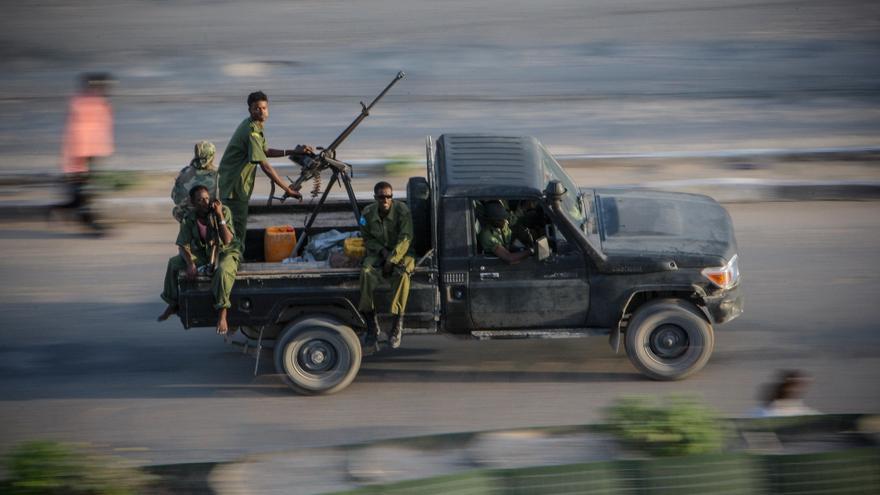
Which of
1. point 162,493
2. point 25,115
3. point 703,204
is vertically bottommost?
point 162,493

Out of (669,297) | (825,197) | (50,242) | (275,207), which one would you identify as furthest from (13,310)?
(825,197)

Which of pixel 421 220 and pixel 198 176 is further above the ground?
pixel 198 176

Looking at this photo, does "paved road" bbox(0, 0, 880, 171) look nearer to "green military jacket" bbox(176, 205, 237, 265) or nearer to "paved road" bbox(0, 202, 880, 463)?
"paved road" bbox(0, 202, 880, 463)

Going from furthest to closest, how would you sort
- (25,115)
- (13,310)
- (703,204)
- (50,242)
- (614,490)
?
(25,115), (50,242), (13,310), (703,204), (614,490)

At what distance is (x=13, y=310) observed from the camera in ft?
39.0

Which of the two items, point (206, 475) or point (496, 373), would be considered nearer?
point (206, 475)

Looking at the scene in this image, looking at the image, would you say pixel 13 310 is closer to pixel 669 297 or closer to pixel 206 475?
pixel 206 475

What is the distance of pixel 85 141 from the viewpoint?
1384 cm

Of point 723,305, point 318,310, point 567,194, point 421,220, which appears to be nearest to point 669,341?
point 723,305

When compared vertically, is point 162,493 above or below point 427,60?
below

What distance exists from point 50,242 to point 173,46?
883 cm

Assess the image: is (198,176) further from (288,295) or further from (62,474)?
(62,474)

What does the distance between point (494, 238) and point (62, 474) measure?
399 cm

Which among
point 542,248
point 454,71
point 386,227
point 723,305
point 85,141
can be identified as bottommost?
point 723,305
